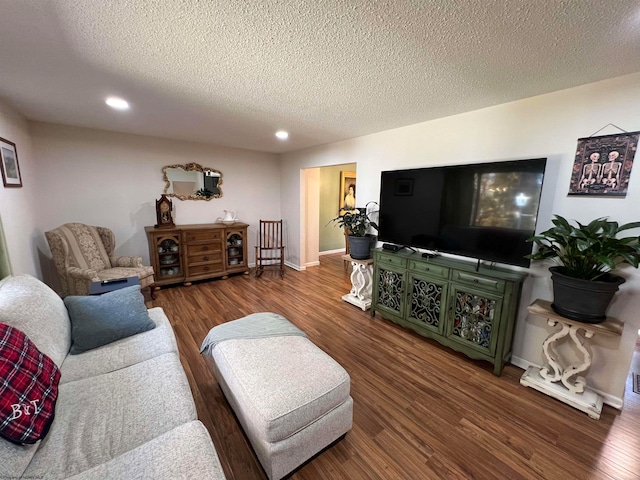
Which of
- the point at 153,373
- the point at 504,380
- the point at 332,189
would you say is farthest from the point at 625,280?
the point at 332,189

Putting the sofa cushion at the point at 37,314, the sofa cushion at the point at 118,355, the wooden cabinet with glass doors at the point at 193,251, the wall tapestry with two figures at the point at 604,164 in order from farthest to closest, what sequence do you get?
the wooden cabinet with glass doors at the point at 193,251 → the wall tapestry with two figures at the point at 604,164 → the sofa cushion at the point at 118,355 → the sofa cushion at the point at 37,314

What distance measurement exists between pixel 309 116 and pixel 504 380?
298 cm

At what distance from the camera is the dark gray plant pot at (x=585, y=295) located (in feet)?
5.40

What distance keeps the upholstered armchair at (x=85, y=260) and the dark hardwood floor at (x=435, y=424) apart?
107 centimetres

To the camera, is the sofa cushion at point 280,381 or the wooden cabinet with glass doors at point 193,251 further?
the wooden cabinet with glass doors at point 193,251

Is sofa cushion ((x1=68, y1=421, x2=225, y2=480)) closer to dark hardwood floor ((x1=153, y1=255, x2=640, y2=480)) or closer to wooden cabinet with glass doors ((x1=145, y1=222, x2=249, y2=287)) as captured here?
dark hardwood floor ((x1=153, y1=255, x2=640, y2=480))

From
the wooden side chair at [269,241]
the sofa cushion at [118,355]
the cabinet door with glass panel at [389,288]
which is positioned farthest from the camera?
the wooden side chair at [269,241]

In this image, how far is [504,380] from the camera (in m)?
2.09

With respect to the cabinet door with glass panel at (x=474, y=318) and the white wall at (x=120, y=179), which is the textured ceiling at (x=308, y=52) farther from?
the cabinet door with glass panel at (x=474, y=318)

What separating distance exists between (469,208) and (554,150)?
27.7 inches

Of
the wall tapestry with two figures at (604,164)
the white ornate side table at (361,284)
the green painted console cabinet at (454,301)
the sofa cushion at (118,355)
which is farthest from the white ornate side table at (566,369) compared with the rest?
the sofa cushion at (118,355)

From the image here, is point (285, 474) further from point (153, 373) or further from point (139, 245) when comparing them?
point (139, 245)

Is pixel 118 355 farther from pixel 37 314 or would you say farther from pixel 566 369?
pixel 566 369

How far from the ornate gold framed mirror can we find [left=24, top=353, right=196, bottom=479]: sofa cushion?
11.1 ft
